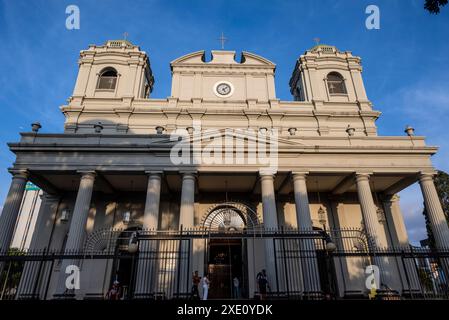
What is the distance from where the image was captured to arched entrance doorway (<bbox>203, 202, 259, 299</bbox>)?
17188 millimetres

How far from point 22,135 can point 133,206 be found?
7.44 meters

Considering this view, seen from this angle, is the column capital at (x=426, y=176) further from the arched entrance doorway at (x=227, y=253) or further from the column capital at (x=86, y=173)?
the column capital at (x=86, y=173)

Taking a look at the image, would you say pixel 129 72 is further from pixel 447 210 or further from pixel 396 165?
pixel 447 210

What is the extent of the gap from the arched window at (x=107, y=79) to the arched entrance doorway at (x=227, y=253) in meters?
13.3

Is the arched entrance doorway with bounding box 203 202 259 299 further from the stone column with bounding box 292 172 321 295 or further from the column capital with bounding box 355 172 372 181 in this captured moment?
the column capital with bounding box 355 172 372 181

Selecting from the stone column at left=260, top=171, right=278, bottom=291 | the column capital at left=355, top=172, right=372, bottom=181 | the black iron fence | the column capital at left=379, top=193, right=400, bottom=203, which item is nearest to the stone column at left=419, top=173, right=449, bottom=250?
the black iron fence

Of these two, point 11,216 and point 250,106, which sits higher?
point 250,106

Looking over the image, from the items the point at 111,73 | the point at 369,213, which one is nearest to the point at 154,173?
the point at 369,213

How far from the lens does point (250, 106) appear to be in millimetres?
22219

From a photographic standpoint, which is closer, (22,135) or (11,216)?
(11,216)

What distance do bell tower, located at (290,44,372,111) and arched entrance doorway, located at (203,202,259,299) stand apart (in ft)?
35.6

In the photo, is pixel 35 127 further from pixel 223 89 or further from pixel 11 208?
pixel 223 89
